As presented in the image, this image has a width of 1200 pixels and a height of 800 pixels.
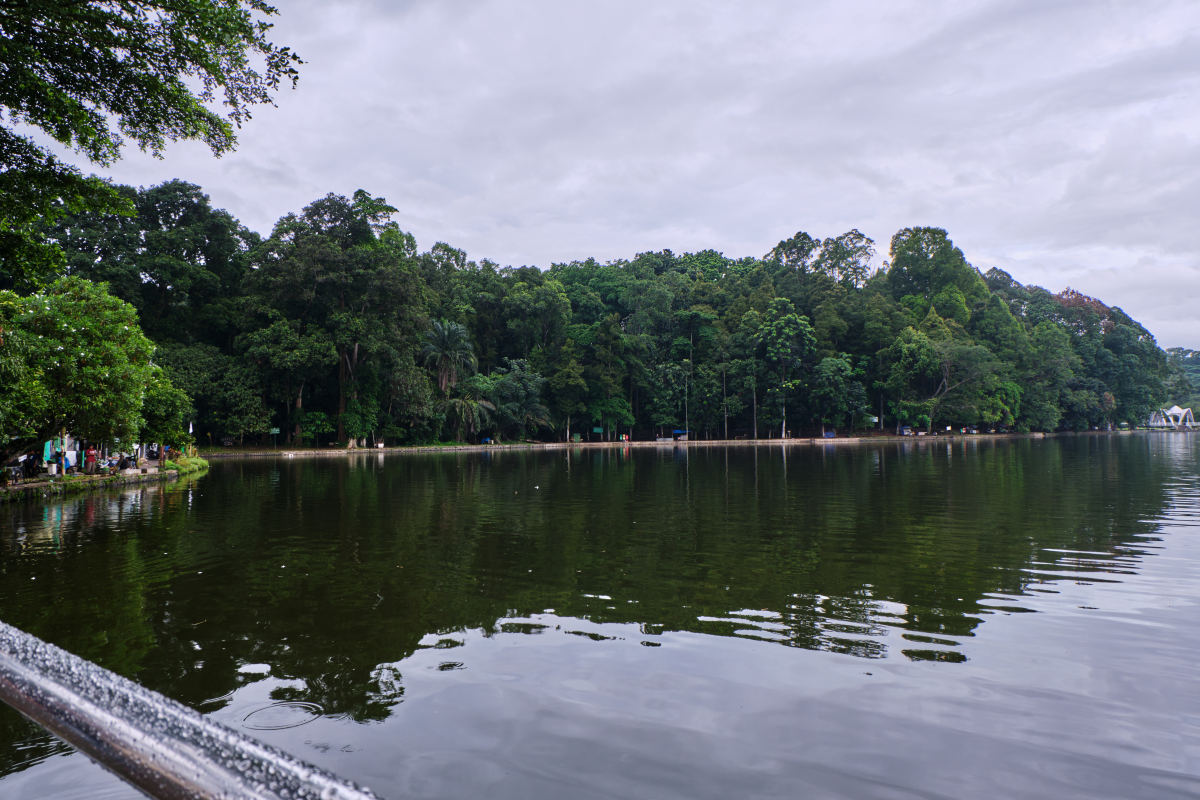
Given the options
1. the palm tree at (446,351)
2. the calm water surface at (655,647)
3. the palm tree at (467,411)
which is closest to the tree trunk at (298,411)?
the palm tree at (446,351)

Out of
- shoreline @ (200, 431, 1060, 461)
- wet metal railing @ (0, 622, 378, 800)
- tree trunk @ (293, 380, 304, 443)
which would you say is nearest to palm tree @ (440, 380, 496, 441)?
shoreline @ (200, 431, 1060, 461)

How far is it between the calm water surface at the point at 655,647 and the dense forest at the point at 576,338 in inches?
802

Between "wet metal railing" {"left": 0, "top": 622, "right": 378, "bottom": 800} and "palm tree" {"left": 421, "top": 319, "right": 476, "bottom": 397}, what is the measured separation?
52604 mm

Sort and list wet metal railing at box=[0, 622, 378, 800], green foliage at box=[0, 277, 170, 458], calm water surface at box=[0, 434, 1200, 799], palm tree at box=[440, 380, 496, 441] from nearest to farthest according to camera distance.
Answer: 1. wet metal railing at box=[0, 622, 378, 800]
2. calm water surface at box=[0, 434, 1200, 799]
3. green foliage at box=[0, 277, 170, 458]
4. palm tree at box=[440, 380, 496, 441]

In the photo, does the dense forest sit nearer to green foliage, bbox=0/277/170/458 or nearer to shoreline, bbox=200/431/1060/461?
shoreline, bbox=200/431/1060/461

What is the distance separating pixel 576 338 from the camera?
65938 mm

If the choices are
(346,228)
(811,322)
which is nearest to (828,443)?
(811,322)

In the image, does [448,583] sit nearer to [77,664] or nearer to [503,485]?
[77,664]

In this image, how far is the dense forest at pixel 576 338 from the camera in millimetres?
45156

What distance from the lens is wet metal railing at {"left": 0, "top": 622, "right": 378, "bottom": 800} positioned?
1099 millimetres

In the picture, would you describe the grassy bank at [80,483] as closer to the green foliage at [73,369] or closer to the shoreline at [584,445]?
the green foliage at [73,369]

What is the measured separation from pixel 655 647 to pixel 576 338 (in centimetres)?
6070

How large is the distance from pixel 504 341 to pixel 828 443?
102 ft

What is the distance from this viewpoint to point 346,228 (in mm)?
51531
